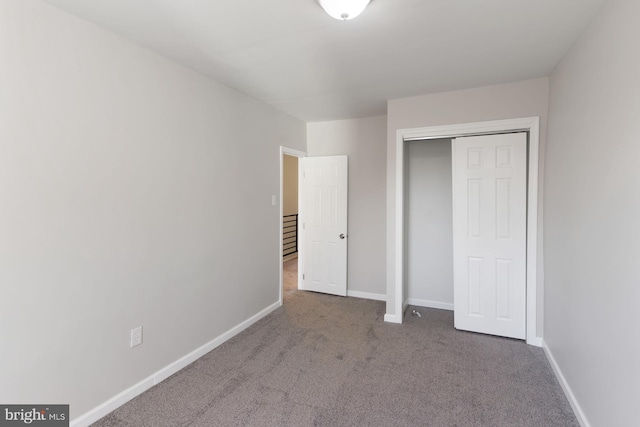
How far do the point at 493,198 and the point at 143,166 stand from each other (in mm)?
3073

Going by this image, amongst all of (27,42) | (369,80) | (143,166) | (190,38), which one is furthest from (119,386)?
(369,80)

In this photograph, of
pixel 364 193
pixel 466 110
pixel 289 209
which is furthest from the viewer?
pixel 289 209

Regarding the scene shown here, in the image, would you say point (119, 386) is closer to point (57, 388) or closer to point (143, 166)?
point (57, 388)

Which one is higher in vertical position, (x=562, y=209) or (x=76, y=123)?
(x=76, y=123)

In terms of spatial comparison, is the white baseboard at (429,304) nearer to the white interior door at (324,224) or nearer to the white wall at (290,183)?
the white interior door at (324,224)

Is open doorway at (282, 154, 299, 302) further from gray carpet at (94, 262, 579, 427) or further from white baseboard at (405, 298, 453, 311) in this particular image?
gray carpet at (94, 262, 579, 427)

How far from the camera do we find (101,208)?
79.4 inches

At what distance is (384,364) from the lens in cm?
264

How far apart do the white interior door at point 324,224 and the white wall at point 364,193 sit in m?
0.11

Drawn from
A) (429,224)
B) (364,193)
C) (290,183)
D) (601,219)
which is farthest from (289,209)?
(601,219)

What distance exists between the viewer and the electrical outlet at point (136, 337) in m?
2.23

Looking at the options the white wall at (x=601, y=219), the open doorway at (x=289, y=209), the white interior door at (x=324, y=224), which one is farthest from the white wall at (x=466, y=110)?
the open doorway at (x=289, y=209)

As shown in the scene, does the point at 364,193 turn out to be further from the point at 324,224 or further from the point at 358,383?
the point at 358,383

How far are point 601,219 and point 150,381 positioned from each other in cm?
304
